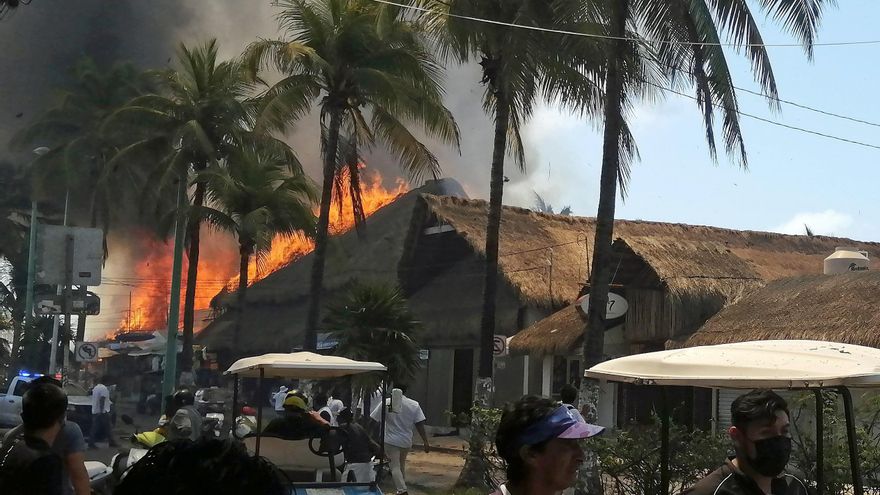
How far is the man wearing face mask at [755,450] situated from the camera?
442 centimetres

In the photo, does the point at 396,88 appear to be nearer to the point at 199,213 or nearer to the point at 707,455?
the point at 199,213

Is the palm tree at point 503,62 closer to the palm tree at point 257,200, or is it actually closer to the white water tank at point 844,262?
the white water tank at point 844,262

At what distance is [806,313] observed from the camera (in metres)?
21.1

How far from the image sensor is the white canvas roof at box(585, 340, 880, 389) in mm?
5734

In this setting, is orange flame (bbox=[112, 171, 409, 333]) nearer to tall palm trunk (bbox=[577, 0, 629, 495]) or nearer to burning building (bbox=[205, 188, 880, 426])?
burning building (bbox=[205, 188, 880, 426])

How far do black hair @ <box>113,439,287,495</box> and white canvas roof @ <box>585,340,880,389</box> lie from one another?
4.33 meters

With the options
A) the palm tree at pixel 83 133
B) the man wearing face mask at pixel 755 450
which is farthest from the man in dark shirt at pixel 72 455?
the palm tree at pixel 83 133

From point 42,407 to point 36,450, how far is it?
1.17ft

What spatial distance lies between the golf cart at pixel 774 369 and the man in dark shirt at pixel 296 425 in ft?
13.3

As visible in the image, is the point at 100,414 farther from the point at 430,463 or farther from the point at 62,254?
the point at 62,254

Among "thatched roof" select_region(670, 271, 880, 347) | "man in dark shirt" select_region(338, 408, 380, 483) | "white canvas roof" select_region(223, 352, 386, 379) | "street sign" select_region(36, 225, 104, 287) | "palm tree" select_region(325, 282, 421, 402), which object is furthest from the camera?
"palm tree" select_region(325, 282, 421, 402)

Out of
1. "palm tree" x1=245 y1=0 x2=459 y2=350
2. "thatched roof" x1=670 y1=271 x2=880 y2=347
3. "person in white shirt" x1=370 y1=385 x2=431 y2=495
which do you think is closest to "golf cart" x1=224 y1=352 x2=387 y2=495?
"person in white shirt" x1=370 y1=385 x2=431 y2=495

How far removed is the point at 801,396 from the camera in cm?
1128

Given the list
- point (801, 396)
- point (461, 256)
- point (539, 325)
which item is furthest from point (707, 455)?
point (461, 256)
